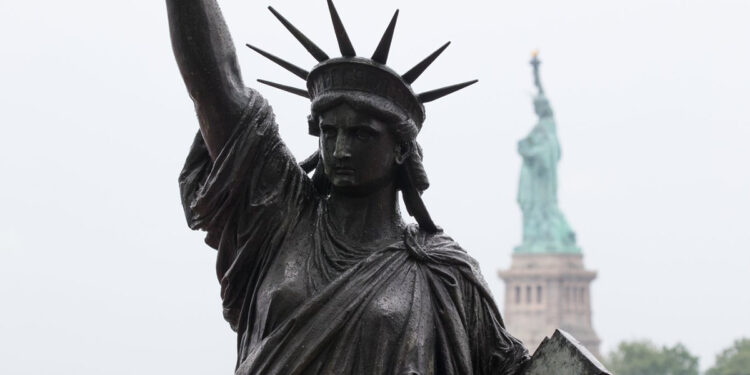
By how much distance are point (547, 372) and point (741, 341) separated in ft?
240

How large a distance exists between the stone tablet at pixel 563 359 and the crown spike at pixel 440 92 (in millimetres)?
872

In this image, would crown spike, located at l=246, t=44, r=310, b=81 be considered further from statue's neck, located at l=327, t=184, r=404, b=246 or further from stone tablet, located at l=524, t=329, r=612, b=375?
stone tablet, located at l=524, t=329, r=612, b=375

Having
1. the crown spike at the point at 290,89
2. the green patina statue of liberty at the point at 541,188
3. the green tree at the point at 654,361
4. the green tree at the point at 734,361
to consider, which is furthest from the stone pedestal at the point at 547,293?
the crown spike at the point at 290,89

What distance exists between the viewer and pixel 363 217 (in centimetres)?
521

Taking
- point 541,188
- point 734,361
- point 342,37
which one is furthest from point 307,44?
point 541,188

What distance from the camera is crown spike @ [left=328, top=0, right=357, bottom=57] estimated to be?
4.98 metres

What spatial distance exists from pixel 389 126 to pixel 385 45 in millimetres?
268

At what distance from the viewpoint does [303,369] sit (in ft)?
15.8

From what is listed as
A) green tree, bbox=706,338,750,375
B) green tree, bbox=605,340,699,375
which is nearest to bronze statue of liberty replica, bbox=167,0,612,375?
green tree, bbox=706,338,750,375

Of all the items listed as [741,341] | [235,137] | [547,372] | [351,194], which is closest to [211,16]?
[235,137]

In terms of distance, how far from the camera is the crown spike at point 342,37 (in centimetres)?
498

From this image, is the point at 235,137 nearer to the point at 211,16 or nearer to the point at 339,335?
the point at 211,16

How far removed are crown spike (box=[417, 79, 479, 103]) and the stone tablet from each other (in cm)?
87

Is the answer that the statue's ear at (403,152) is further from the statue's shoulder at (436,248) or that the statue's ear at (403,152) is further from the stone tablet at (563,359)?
the stone tablet at (563,359)
